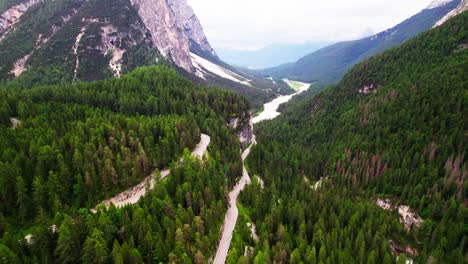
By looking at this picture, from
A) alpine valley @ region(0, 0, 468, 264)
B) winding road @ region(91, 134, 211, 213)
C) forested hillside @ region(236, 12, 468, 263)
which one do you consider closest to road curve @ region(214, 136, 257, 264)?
alpine valley @ region(0, 0, 468, 264)

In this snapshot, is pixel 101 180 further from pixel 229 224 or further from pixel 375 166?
pixel 375 166

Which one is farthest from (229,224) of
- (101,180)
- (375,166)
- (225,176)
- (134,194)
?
(375,166)

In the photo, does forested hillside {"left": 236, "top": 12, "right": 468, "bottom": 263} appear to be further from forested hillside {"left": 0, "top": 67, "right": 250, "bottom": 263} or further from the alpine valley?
forested hillside {"left": 0, "top": 67, "right": 250, "bottom": 263}

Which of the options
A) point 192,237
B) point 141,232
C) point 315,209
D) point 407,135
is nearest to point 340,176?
point 407,135

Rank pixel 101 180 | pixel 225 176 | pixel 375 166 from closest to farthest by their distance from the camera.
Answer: pixel 101 180, pixel 225 176, pixel 375 166

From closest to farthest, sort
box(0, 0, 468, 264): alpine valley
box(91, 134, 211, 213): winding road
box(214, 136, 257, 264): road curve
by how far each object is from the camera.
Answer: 1. box(0, 0, 468, 264): alpine valley
2. box(214, 136, 257, 264): road curve
3. box(91, 134, 211, 213): winding road

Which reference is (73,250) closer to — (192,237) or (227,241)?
(192,237)
